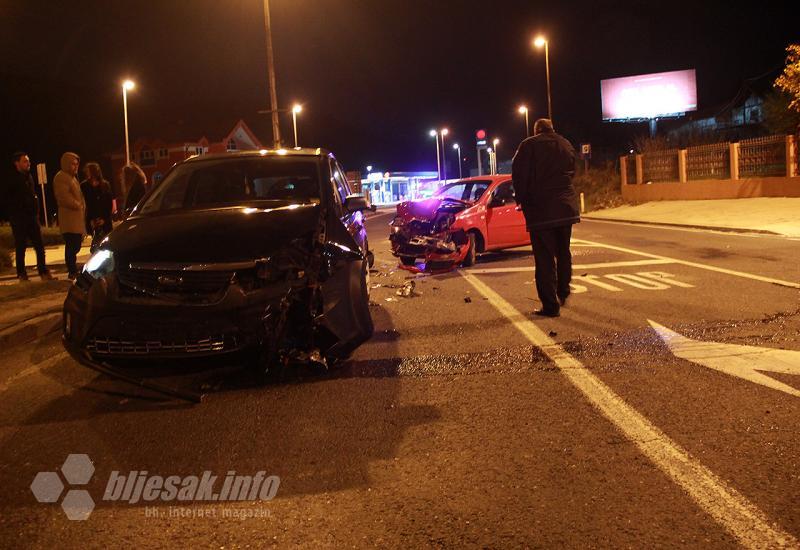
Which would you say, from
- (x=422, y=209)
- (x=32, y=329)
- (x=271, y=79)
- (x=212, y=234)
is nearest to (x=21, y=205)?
(x=32, y=329)

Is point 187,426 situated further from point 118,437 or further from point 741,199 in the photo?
point 741,199

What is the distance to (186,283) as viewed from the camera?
4484mm

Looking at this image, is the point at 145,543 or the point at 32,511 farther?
the point at 32,511

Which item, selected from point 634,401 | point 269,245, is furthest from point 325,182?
point 634,401

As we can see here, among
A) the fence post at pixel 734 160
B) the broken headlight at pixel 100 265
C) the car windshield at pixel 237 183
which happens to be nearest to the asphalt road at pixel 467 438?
the broken headlight at pixel 100 265

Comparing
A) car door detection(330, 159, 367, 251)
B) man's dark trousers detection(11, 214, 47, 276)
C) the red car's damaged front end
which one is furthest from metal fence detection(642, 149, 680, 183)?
man's dark trousers detection(11, 214, 47, 276)

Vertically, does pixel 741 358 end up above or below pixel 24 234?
below

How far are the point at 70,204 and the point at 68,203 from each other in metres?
0.03

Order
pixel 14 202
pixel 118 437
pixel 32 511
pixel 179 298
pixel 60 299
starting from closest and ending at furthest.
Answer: pixel 32 511 < pixel 118 437 < pixel 179 298 < pixel 60 299 < pixel 14 202

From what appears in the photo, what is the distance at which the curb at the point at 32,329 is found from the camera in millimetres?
6644

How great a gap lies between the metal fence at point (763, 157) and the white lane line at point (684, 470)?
22426mm

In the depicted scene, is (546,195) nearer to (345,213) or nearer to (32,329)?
(345,213)

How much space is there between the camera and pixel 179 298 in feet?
14.6

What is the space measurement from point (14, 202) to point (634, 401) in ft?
30.0
